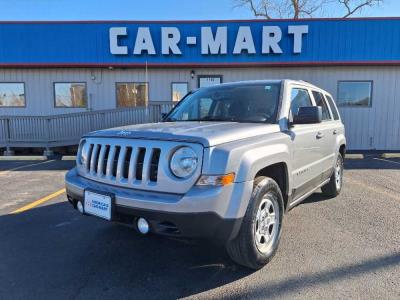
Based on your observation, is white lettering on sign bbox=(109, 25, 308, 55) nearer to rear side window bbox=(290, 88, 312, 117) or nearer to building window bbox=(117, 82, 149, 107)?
building window bbox=(117, 82, 149, 107)


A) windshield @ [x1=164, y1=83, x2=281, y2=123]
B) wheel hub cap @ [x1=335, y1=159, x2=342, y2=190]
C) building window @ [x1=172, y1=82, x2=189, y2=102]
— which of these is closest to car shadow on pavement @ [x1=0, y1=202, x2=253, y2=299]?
windshield @ [x1=164, y1=83, x2=281, y2=123]

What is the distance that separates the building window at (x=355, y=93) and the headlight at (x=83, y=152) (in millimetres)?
11401

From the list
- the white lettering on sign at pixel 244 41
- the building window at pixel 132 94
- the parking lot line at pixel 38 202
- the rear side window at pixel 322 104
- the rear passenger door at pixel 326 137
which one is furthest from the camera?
the building window at pixel 132 94

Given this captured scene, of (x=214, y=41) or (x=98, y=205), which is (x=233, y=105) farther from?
(x=214, y=41)

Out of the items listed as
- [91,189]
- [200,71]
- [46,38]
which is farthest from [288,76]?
[91,189]

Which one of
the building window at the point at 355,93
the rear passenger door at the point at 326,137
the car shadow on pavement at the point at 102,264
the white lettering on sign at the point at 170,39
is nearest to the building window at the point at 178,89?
the white lettering on sign at the point at 170,39

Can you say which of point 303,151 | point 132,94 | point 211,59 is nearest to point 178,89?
point 211,59

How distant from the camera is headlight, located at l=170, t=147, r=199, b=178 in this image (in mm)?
2697

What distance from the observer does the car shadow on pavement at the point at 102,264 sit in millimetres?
2873

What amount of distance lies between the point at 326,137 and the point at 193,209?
3.06 metres

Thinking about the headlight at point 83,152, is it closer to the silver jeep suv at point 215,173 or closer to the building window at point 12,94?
the silver jeep suv at point 215,173

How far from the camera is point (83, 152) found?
3541mm

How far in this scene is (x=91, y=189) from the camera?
312cm

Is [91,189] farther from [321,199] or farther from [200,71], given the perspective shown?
[200,71]
